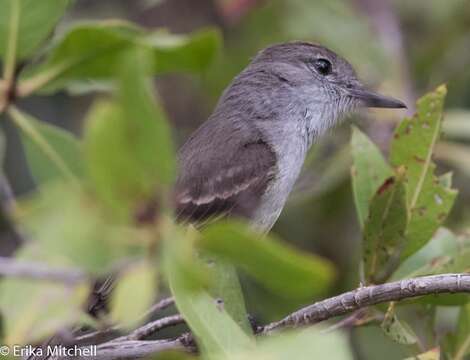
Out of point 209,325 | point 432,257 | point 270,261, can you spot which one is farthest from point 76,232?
point 432,257

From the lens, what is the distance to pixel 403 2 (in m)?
6.39

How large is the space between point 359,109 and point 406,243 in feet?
6.18

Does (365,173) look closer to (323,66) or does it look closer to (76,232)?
(323,66)

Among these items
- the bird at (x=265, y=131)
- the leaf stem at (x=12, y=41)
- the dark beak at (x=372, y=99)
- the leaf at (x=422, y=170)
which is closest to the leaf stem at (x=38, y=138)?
the leaf stem at (x=12, y=41)

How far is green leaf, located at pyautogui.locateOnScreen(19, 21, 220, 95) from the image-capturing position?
2.93 metres

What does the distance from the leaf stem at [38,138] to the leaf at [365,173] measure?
3.84 ft

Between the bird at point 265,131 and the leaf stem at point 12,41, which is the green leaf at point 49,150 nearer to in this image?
the leaf stem at point 12,41

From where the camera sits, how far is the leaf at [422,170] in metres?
3.46

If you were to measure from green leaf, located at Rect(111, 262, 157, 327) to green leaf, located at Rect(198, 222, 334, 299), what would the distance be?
126mm

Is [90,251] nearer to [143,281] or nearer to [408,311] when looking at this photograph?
[143,281]

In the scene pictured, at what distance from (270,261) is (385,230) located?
5.23ft

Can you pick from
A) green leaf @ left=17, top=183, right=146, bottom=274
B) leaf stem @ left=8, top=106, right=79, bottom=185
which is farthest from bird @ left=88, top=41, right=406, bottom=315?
green leaf @ left=17, top=183, right=146, bottom=274

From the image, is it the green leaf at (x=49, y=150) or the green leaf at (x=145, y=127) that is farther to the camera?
the green leaf at (x=49, y=150)

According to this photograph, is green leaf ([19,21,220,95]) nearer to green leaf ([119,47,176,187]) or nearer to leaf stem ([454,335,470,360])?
green leaf ([119,47,176,187])
